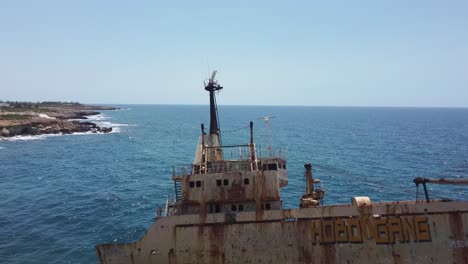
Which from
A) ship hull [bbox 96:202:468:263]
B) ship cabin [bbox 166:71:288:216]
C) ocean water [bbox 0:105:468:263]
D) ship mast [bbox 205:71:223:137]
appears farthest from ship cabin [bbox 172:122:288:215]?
ocean water [bbox 0:105:468:263]

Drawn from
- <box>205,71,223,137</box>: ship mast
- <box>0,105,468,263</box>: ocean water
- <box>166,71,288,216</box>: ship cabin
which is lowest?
<box>0,105,468,263</box>: ocean water

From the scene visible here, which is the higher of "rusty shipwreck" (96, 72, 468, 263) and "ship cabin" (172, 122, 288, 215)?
"ship cabin" (172, 122, 288, 215)

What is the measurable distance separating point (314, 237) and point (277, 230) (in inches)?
69.5

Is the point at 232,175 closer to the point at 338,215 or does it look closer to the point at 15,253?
the point at 338,215

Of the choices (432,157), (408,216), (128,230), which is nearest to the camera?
(408,216)

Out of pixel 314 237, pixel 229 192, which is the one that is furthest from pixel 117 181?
pixel 314 237

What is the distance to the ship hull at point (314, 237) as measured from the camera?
50.8 ft

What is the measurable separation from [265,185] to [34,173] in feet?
131

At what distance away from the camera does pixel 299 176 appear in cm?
4388

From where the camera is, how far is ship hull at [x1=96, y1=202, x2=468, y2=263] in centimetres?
1549

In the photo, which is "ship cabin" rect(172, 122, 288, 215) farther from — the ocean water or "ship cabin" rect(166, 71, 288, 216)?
the ocean water

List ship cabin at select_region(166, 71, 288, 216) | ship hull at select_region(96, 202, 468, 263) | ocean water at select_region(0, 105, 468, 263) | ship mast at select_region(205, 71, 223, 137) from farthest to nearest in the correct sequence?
ocean water at select_region(0, 105, 468, 263) → ship mast at select_region(205, 71, 223, 137) → ship cabin at select_region(166, 71, 288, 216) → ship hull at select_region(96, 202, 468, 263)

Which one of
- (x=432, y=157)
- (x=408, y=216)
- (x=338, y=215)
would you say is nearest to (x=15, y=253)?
(x=338, y=215)

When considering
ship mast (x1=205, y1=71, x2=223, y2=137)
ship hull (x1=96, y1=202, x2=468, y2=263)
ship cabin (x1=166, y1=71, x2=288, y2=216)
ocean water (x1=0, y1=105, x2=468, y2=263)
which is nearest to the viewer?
ship hull (x1=96, y1=202, x2=468, y2=263)
